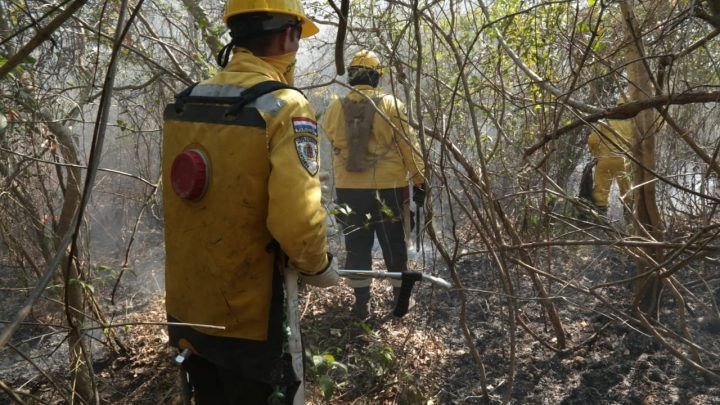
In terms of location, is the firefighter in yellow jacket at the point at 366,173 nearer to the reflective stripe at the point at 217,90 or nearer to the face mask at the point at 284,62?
the face mask at the point at 284,62

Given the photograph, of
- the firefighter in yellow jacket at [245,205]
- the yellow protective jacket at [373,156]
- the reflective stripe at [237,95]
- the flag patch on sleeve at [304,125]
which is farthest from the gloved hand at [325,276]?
the yellow protective jacket at [373,156]

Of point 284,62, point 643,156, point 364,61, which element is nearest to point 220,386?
point 284,62

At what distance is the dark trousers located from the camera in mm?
1935

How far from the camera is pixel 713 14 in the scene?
1556 millimetres

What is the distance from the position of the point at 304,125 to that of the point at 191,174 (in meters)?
0.42

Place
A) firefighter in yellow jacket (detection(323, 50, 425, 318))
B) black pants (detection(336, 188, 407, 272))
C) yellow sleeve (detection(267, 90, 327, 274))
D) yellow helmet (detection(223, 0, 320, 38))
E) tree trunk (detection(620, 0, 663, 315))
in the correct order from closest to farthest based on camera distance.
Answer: yellow sleeve (detection(267, 90, 327, 274)) < yellow helmet (detection(223, 0, 320, 38)) < tree trunk (detection(620, 0, 663, 315)) < firefighter in yellow jacket (detection(323, 50, 425, 318)) < black pants (detection(336, 188, 407, 272))

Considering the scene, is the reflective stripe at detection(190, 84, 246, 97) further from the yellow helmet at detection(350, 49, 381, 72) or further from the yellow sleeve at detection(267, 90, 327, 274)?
the yellow helmet at detection(350, 49, 381, 72)

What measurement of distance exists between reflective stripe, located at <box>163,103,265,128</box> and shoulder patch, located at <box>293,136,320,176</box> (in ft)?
0.44

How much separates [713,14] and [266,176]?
4.74 feet

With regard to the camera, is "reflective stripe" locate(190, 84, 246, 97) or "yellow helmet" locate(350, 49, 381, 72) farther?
"yellow helmet" locate(350, 49, 381, 72)

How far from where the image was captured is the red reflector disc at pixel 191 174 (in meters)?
1.79

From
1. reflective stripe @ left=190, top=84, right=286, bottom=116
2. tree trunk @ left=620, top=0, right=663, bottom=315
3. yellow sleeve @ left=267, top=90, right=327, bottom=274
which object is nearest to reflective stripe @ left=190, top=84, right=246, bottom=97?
reflective stripe @ left=190, top=84, right=286, bottom=116

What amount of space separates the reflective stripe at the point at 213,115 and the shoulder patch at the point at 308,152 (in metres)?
0.13

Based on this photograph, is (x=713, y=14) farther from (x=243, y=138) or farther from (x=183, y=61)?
(x=183, y=61)
